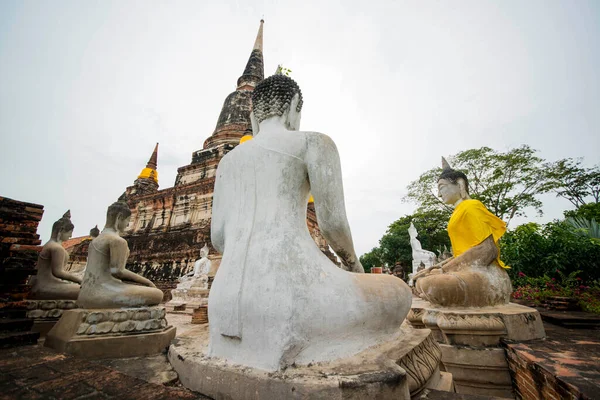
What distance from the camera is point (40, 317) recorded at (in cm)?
313

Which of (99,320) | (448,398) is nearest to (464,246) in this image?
(448,398)

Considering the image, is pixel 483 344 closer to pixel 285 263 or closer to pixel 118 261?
pixel 285 263

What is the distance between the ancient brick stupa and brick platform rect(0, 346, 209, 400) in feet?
27.3

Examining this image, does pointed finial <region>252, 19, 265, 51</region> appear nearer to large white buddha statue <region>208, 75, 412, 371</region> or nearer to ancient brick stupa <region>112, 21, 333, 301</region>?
ancient brick stupa <region>112, 21, 333, 301</region>

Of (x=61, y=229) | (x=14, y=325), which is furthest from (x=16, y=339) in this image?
(x=61, y=229)

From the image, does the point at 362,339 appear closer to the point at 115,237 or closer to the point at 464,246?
the point at 464,246

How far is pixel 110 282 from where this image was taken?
8.80 feet

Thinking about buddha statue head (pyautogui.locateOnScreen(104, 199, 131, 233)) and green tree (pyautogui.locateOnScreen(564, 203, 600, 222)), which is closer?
buddha statue head (pyautogui.locateOnScreen(104, 199, 131, 233))

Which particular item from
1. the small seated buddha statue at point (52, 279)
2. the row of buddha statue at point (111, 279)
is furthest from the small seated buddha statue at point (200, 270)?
the row of buddha statue at point (111, 279)

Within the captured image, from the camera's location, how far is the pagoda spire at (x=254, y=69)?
19.3m

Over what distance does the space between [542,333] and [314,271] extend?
2393 millimetres

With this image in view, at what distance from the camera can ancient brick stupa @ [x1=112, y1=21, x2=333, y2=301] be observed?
38.5ft

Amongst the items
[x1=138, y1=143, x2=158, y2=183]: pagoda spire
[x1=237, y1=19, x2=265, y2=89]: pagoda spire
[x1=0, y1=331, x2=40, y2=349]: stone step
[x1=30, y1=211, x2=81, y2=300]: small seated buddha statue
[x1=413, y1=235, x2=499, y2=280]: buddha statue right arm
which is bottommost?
[x1=0, y1=331, x2=40, y2=349]: stone step

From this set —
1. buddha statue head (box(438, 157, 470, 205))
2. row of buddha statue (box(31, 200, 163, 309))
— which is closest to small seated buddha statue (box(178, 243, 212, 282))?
row of buddha statue (box(31, 200, 163, 309))
